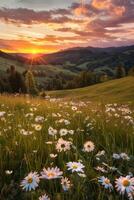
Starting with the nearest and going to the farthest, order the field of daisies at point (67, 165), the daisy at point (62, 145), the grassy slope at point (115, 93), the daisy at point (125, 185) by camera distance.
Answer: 1. the daisy at point (125, 185)
2. the field of daisies at point (67, 165)
3. the daisy at point (62, 145)
4. the grassy slope at point (115, 93)

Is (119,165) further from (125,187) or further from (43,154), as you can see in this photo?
(125,187)

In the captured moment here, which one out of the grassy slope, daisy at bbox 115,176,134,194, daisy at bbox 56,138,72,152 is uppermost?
daisy at bbox 56,138,72,152

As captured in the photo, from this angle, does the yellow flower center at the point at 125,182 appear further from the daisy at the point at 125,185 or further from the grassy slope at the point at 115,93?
the grassy slope at the point at 115,93

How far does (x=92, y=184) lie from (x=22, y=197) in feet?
2.42

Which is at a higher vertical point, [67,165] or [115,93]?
[67,165]

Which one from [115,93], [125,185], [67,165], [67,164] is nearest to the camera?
[125,185]

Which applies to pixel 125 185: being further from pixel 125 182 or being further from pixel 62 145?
pixel 62 145

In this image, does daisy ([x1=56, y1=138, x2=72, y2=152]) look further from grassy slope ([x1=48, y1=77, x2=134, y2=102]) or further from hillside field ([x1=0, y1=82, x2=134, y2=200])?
grassy slope ([x1=48, y1=77, x2=134, y2=102])

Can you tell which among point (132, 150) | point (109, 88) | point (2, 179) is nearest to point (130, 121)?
point (132, 150)

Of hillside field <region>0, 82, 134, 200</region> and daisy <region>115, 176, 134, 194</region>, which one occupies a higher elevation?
daisy <region>115, 176, 134, 194</region>

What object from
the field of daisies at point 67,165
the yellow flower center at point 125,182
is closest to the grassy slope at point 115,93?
the field of daisies at point 67,165

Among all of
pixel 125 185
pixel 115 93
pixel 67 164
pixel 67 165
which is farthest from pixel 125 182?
pixel 115 93

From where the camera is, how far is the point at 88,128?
5.40m

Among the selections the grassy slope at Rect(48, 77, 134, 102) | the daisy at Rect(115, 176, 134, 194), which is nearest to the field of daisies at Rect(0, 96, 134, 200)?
the daisy at Rect(115, 176, 134, 194)
